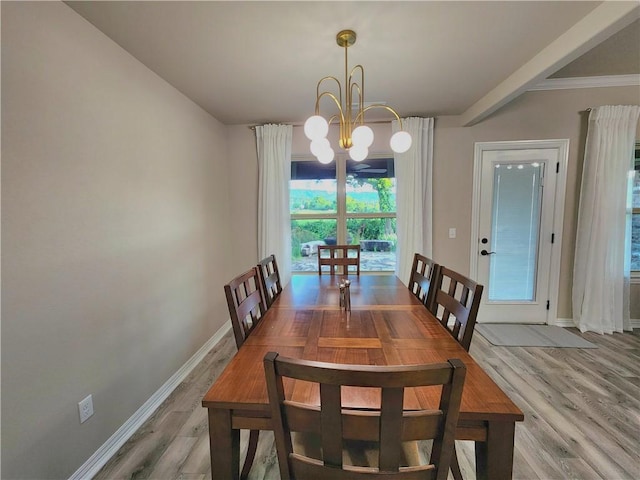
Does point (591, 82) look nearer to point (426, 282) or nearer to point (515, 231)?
point (515, 231)

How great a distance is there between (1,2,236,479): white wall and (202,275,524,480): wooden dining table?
0.94m

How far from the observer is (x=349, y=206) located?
11.6 feet

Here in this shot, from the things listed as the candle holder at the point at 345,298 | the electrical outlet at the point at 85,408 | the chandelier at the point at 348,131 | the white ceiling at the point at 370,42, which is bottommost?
the electrical outlet at the point at 85,408

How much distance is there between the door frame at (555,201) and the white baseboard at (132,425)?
125 inches

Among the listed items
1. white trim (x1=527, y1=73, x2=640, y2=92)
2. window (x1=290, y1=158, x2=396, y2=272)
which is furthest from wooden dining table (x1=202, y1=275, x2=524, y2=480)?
white trim (x1=527, y1=73, x2=640, y2=92)

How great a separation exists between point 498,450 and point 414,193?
2.72 metres

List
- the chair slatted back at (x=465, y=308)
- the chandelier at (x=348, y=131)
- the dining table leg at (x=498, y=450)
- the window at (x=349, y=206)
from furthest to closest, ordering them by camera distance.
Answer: the window at (x=349, y=206)
the chandelier at (x=348, y=131)
the chair slatted back at (x=465, y=308)
the dining table leg at (x=498, y=450)

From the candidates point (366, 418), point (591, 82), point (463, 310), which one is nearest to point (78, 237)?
point (366, 418)

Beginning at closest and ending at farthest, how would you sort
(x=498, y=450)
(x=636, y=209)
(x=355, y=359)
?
(x=498, y=450) → (x=355, y=359) → (x=636, y=209)

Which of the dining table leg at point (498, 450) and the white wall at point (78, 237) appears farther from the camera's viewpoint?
the white wall at point (78, 237)

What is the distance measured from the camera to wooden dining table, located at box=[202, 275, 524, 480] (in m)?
0.87

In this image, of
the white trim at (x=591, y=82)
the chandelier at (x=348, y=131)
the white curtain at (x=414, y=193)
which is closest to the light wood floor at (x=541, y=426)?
the white curtain at (x=414, y=193)

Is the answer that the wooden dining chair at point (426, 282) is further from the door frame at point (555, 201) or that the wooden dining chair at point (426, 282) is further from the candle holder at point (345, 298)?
the door frame at point (555, 201)

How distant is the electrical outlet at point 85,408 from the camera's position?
1501 mm
